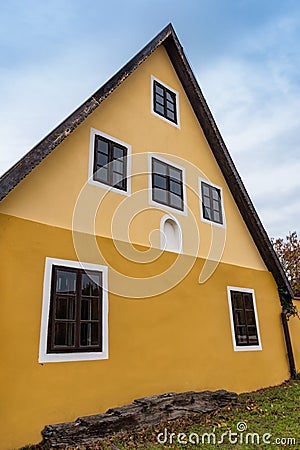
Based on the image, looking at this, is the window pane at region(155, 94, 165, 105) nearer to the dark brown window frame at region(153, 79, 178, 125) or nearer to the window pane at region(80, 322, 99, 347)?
the dark brown window frame at region(153, 79, 178, 125)

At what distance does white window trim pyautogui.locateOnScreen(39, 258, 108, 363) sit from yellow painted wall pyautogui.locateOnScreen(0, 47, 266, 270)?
0.67 metres

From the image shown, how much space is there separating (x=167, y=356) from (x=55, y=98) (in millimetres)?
7143

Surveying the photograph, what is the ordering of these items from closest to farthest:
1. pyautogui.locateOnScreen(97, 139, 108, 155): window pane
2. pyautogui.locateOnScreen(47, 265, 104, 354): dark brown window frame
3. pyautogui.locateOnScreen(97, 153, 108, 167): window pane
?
1. pyautogui.locateOnScreen(47, 265, 104, 354): dark brown window frame
2. pyautogui.locateOnScreen(97, 153, 108, 167): window pane
3. pyautogui.locateOnScreen(97, 139, 108, 155): window pane

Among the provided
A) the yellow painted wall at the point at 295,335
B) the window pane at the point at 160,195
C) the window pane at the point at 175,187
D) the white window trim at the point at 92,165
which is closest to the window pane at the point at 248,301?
Result: the yellow painted wall at the point at 295,335

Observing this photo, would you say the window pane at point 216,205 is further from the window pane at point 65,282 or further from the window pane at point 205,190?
the window pane at point 65,282

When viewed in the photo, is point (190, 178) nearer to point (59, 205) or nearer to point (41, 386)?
point (59, 205)

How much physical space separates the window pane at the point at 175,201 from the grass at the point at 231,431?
14.5ft

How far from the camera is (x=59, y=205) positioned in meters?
6.32

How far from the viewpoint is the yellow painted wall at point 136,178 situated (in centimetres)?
620

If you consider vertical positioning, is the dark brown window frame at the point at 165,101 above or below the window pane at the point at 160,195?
above

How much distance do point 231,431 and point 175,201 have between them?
4.88m

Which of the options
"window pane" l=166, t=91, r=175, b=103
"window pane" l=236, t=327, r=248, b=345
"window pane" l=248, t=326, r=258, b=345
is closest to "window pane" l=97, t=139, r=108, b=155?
"window pane" l=166, t=91, r=175, b=103

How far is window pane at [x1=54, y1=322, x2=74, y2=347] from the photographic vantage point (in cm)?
568

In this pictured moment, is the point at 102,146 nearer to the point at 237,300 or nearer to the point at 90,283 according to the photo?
the point at 90,283
